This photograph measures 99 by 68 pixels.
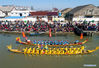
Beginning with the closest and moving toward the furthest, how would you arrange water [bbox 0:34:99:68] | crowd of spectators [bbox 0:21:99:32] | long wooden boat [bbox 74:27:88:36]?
water [bbox 0:34:99:68] < long wooden boat [bbox 74:27:88:36] < crowd of spectators [bbox 0:21:99:32]

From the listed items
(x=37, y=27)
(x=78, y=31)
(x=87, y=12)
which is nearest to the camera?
(x=78, y=31)

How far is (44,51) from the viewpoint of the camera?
1606 centimetres

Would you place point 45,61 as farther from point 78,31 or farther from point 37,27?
point 78,31

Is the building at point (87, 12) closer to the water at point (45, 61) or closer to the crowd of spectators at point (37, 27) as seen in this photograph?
the crowd of spectators at point (37, 27)

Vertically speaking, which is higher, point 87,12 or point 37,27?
Answer: point 87,12

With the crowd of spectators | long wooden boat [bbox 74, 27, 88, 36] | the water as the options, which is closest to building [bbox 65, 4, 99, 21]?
the crowd of spectators

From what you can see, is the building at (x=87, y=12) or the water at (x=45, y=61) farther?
the building at (x=87, y=12)

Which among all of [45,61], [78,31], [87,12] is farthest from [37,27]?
[87,12]

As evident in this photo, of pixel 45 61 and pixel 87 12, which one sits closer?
pixel 45 61

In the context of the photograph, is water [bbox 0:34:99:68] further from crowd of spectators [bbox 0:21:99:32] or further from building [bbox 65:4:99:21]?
building [bbox 65:4:99:21]

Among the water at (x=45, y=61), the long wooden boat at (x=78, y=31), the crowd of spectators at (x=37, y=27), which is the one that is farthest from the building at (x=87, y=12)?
the water at (x=45, y=61)

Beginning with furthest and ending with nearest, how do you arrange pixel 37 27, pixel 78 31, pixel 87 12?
1. pixel 87 12
2. pixel 37 27
3. pixel 78 31

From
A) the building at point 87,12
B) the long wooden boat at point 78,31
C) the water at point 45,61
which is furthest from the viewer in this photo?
the building at point 87,12

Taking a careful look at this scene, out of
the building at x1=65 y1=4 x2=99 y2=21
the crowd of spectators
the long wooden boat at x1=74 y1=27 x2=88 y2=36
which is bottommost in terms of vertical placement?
the long wooden boat at x1=74 y1=27 x2=88 y2=36
